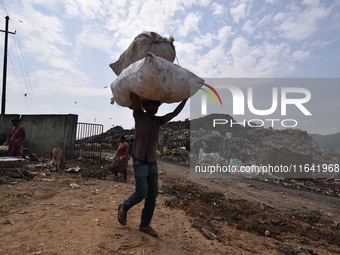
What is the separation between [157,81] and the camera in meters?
2.32

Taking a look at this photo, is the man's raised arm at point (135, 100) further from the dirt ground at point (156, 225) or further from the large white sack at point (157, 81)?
the dirt ground at point (156, 225)

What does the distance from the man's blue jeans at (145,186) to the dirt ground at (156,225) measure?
26 cm

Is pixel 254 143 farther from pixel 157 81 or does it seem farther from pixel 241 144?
pixel 157 81

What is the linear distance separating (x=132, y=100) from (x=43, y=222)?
1763 millimetres

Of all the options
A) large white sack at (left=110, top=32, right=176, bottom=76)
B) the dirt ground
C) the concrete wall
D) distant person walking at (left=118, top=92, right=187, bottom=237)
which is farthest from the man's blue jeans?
the concrete wall

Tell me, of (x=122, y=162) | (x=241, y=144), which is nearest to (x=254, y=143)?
(x=241, y=144)

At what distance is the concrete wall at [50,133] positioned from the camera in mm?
9758

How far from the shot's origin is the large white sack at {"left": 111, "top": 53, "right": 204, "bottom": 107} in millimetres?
2289

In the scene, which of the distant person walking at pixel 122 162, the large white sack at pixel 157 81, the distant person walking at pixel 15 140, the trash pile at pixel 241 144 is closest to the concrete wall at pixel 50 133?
the distant person walking at pixel 15 140

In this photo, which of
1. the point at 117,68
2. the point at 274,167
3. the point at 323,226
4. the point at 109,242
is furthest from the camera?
the point at 274,167

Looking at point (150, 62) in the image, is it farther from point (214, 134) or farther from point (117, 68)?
point (214, 134)

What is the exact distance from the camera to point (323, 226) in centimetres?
399

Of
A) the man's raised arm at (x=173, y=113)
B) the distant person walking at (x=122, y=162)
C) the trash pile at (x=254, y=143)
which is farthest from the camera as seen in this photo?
the trash pile at (x=254, y=143)

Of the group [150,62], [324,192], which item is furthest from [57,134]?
[324,192]
